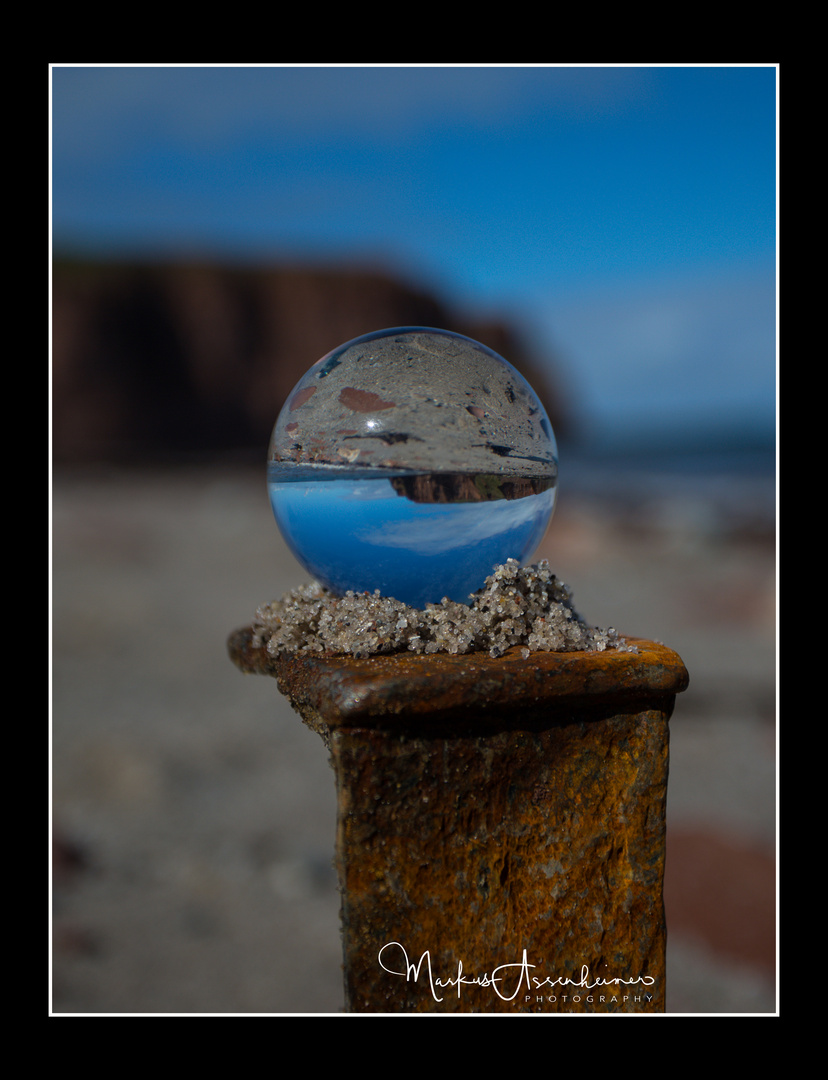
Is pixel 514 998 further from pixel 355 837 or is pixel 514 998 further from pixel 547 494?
pixel 547 494

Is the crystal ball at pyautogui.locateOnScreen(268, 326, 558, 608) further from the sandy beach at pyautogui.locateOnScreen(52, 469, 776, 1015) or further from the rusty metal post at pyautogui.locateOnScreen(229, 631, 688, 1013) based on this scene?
the sandy beach at pyautogui.locateOnScreen(52, 469, 776, 1015)

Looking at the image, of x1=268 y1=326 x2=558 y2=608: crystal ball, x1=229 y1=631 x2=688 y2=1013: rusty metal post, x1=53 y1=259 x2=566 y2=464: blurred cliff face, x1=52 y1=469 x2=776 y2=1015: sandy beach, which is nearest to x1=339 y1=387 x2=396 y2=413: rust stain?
x1=268 y1=326 x2=558 y2=608: crystal ball

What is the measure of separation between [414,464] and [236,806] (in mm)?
4644

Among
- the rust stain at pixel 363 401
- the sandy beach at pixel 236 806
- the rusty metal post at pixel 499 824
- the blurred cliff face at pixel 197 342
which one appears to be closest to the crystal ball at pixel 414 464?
the rust stain at pixel 363 401

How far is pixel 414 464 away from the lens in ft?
5.20

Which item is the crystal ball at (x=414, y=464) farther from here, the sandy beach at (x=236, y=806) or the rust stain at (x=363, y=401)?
the sandy beach at (x=236, y=806)

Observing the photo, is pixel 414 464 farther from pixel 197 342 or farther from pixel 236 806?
pixel 197 342

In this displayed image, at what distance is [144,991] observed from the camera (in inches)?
156

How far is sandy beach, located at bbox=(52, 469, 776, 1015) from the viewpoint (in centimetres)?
408

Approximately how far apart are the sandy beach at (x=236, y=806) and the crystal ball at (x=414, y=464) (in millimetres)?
1552

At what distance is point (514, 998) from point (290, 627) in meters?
0.90

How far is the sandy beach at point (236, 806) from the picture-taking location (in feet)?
13.4

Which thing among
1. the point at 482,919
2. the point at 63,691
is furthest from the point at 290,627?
the point at 63,691

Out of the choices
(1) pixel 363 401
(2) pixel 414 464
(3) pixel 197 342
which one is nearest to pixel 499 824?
(2) pixel 414 464
